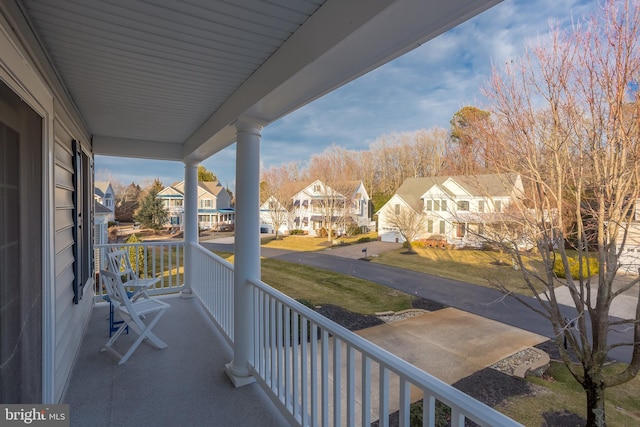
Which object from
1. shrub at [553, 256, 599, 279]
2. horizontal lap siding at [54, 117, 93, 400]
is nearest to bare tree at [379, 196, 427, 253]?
shrub at [553, 256, 599, 279]

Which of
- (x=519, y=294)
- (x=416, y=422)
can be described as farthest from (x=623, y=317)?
(x=416, y=422)

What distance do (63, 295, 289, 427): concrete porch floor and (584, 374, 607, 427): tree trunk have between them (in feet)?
10.8

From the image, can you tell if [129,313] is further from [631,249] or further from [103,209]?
[103,209]

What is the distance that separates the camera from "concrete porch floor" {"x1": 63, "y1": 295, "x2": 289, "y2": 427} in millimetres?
1956

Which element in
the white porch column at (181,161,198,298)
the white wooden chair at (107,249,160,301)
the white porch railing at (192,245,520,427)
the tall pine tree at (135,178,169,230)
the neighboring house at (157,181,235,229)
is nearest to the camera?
the white porch railing at (192,245,520,427)

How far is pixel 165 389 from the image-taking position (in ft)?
7.46

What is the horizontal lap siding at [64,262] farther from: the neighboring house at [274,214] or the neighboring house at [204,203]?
the neighboring house at [204,203]

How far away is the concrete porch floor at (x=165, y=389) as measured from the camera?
1.96 m

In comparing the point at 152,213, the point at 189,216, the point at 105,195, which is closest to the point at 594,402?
the point at 189,216

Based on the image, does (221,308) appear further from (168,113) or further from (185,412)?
(168,113)

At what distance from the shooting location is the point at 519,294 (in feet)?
14.6

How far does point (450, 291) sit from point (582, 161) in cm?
453

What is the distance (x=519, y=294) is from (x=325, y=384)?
411 centimetres

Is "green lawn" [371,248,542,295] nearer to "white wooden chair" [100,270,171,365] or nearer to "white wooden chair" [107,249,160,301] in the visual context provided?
"white wooden chair" [100,270,171,365]
